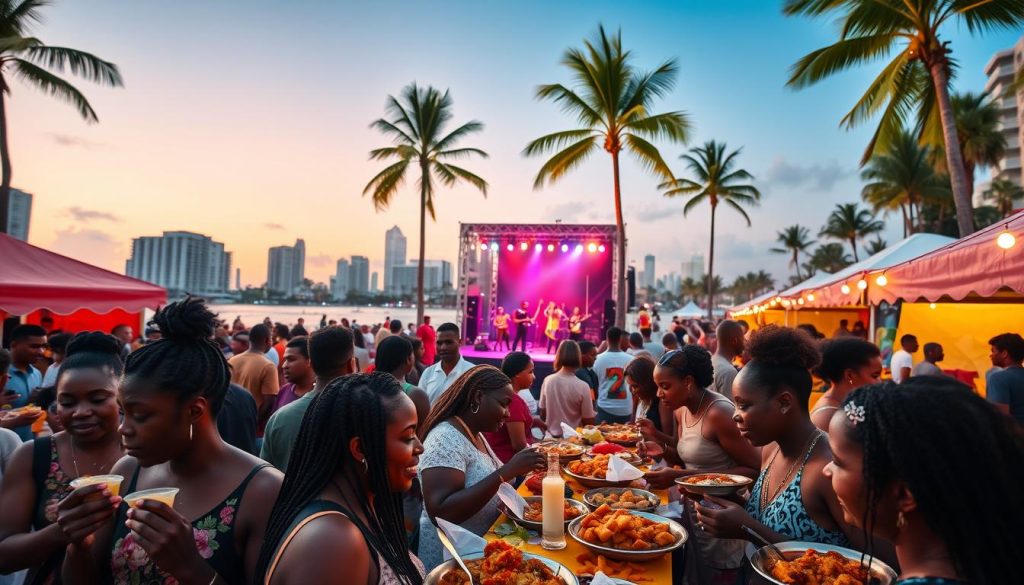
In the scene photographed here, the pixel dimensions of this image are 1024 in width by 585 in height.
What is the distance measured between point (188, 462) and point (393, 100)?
18.8 meters

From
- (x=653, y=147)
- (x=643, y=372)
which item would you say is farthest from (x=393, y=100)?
(x=643, y=372)

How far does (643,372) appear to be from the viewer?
16.3 ft

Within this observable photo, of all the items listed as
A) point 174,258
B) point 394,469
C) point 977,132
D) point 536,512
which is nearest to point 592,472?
point 536,512

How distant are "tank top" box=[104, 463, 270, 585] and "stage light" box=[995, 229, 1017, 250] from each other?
18.0ft

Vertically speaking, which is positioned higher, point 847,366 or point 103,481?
point 847,366

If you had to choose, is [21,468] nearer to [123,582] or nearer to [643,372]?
[123,582]

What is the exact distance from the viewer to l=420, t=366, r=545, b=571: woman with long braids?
2.63 m

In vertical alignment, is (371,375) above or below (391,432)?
above

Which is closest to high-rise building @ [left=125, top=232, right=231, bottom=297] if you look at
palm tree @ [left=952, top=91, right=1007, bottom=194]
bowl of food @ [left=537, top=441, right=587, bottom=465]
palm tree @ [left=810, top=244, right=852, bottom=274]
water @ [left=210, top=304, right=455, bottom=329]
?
water @ [left=210, top=304, right=455, bottom=329]

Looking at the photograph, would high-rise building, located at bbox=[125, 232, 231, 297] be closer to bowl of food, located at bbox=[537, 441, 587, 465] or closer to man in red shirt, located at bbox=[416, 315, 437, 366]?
man in red shirt, located at bbox=[416, 315, 437, 366]

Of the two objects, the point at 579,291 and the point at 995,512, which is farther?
the point at 579,291

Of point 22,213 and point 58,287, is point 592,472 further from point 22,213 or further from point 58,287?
point 22,213

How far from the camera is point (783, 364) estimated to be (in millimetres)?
2623

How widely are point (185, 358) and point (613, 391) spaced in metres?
5.88
